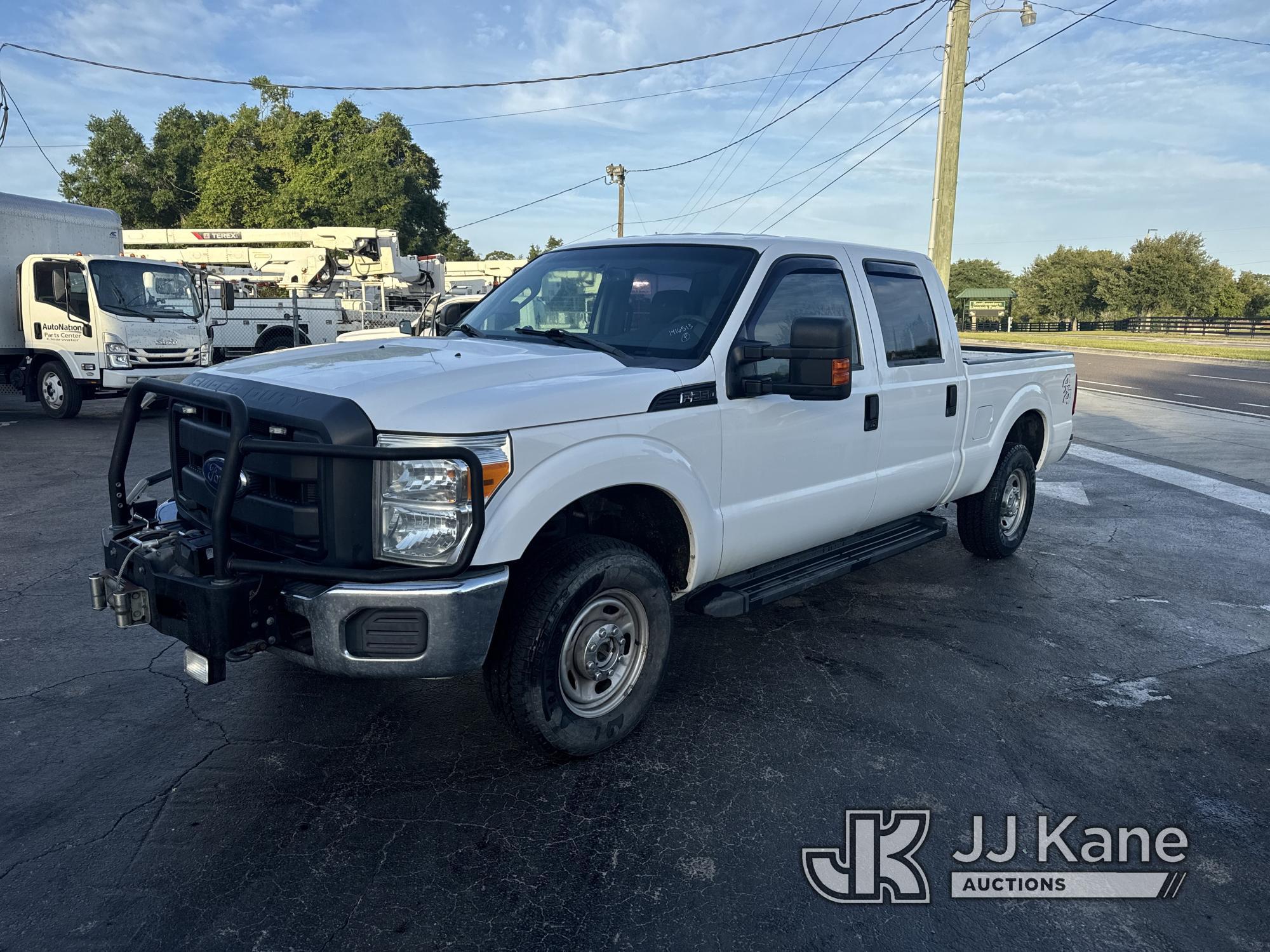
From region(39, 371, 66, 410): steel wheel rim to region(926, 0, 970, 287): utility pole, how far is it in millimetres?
14377

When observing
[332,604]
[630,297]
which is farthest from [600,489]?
[630,297]

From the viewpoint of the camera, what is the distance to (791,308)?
4.38 meters

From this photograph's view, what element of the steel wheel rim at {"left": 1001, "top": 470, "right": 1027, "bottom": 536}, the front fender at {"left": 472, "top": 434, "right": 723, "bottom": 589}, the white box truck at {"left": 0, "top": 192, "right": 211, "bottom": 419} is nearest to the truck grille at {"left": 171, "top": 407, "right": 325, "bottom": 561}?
the front fender at {"left": 472, "top": 434, "right": 723, "bottom": 589}

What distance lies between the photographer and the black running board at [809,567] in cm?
397

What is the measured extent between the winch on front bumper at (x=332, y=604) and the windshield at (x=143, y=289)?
12605mm

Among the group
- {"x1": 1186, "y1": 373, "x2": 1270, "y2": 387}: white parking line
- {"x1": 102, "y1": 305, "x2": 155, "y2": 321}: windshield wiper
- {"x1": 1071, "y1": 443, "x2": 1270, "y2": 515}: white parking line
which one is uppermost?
{"x1": 102, "y1": 305, "x2": 155, "y2": 321}: windshield wiper

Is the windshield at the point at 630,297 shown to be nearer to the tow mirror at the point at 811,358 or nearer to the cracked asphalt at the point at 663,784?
the tow mirror at the point at 811,358

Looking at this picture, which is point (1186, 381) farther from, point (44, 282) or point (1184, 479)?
point (44, 282)

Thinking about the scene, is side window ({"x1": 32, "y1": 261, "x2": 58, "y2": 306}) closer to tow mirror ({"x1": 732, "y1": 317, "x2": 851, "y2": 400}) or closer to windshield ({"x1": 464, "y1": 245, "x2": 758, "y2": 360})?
windshield ({"x1": 464, "y1": 245, "x2": 758, "y2": 360})

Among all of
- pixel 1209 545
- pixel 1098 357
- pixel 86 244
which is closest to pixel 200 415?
pixel 1209 545

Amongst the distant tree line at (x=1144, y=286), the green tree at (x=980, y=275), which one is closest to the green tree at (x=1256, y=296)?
the distant tree line at (x=1144, y=286)

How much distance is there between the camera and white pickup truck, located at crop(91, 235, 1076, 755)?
118 inches

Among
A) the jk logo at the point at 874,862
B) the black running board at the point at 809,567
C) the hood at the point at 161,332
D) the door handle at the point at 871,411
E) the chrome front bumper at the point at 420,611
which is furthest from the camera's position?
the hood at the point at 161,332

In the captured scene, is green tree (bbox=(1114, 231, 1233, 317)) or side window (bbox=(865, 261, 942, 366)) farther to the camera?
green tree (bbox=(1114, 231, 1233, 317))
